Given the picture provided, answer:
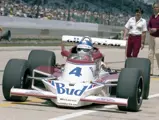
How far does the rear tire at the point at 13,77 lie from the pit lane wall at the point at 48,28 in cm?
2115

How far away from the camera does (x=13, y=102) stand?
791 centimetres

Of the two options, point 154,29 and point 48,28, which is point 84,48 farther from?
point 48,28

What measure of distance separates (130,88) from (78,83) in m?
0.77

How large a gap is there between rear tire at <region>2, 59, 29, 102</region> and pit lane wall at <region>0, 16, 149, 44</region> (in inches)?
833

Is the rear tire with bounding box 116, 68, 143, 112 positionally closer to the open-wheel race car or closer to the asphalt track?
the open-wheel race car

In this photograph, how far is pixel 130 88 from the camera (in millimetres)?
7441

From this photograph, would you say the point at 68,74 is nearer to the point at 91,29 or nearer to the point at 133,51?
the point at 133,51

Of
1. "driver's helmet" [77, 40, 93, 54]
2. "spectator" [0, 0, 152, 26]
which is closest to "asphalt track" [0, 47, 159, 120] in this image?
"driver's helmet" [77, 40, 93, 54]

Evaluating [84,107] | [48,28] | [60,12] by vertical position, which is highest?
[84,107]

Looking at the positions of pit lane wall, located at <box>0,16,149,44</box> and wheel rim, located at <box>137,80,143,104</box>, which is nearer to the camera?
wheel rim, located at <box>137,80,143,104</box>

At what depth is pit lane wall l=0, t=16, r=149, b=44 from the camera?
29764 millimetres

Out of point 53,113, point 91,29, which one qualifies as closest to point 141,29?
point 53,113

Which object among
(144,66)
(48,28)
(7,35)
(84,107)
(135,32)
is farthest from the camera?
(48,28)

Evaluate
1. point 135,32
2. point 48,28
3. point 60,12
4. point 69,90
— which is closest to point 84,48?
Answer: point 69,90
